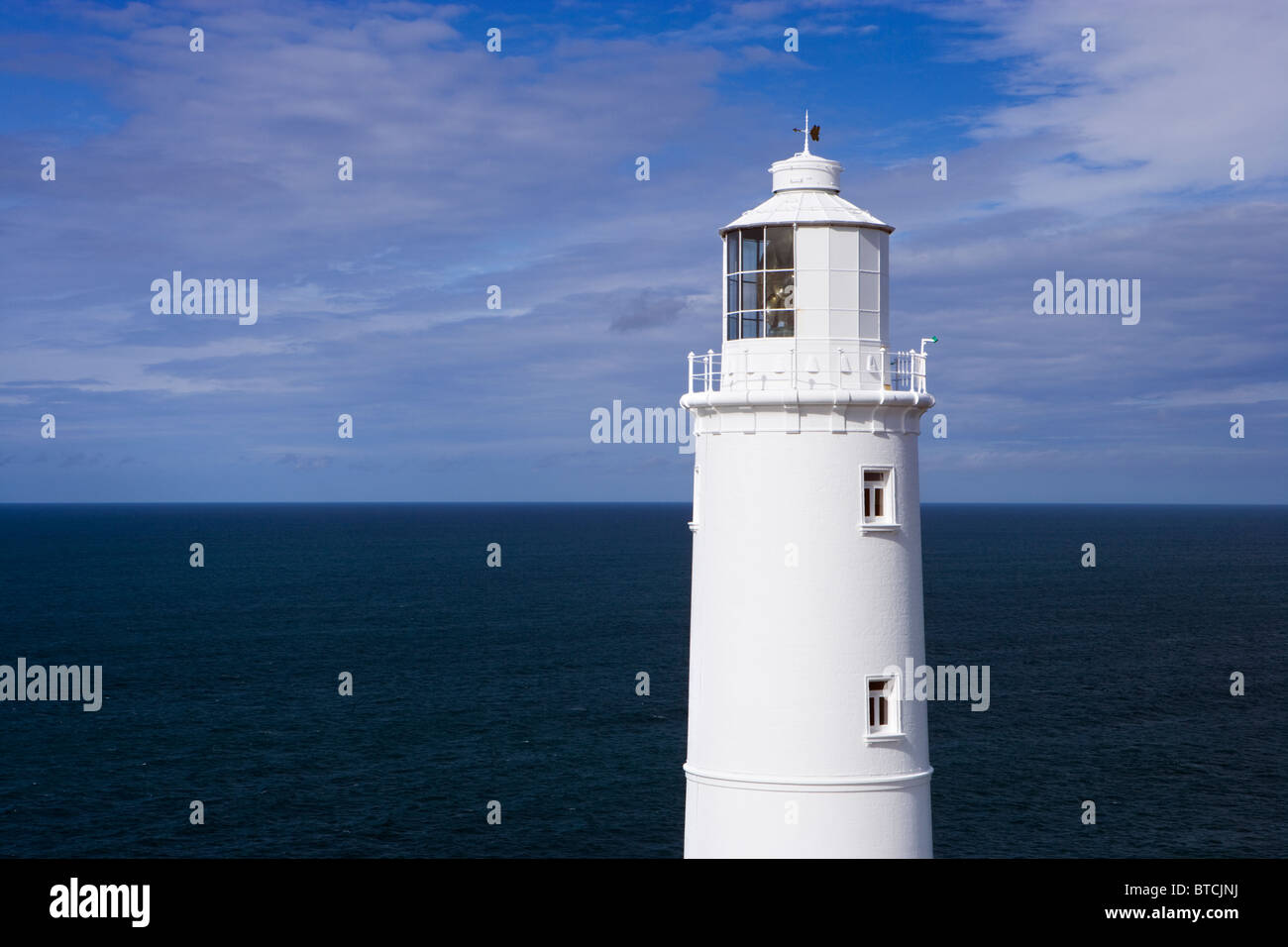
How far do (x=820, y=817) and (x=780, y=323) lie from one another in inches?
280

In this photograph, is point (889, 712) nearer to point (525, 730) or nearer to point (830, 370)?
point (830, 370)

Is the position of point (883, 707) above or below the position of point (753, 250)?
below

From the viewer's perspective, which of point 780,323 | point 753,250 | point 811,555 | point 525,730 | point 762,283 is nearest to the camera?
point 811,555

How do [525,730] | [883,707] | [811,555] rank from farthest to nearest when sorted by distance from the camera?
[525,730], [883,707], [811,555]

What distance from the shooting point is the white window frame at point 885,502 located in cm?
1973

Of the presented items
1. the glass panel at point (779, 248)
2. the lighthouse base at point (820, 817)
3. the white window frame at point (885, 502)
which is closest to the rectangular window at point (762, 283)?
the glass panel at point (779, 248)

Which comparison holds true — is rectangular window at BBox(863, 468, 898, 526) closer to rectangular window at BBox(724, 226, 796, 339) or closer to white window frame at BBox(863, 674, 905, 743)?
white window frame at BBox(863, 674, 905, 743)

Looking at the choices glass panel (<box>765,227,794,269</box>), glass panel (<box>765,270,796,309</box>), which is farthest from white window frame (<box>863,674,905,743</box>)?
glass panel (<box>765,227,794,269</box>)

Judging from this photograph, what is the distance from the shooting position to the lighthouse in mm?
19688

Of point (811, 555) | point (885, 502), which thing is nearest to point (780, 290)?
point (885, 502)

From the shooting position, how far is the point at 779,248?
20250 mm

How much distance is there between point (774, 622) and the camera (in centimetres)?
1973
